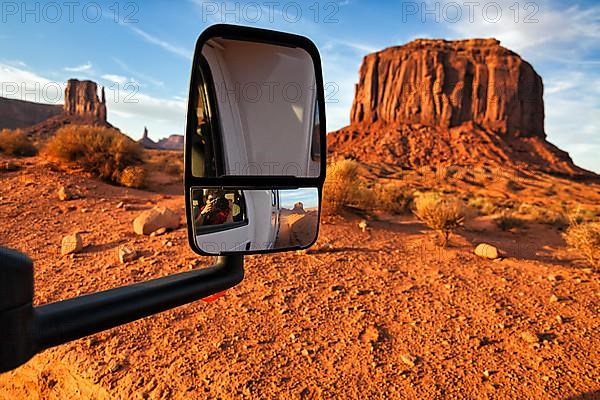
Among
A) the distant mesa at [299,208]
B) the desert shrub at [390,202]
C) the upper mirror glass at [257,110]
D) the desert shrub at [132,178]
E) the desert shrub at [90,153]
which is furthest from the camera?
the desert shrub at [90,153]

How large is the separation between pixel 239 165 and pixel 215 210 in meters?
0.40

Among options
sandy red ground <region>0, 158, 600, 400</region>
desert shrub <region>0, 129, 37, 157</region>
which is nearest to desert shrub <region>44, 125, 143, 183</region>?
desert shrub <region>0, 129, 37, 157</region>

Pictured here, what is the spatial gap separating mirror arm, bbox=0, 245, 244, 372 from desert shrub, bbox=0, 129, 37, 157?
17.7 meters

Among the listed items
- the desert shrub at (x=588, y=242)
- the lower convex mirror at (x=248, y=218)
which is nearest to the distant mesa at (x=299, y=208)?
the lower convex mirror at (x=248, y=218)

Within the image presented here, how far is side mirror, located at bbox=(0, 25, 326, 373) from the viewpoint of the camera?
1.22 metres

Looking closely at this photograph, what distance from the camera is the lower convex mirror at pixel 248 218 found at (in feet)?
4.58

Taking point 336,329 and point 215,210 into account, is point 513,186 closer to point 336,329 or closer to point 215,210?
point 336,329

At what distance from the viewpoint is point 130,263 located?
18.5ft

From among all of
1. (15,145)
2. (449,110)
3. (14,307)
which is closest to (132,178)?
(15,145)

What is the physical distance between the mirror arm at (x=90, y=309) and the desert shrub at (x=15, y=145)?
58.1 ft

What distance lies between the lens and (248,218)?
1.52m

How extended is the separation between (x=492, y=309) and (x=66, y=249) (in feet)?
20.5

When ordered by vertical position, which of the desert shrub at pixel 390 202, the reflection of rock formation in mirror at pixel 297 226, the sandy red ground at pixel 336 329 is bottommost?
the sandy red ground at pixel 336 329

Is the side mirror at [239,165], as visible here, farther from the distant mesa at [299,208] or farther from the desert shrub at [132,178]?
the desert shrub at [132,178]
